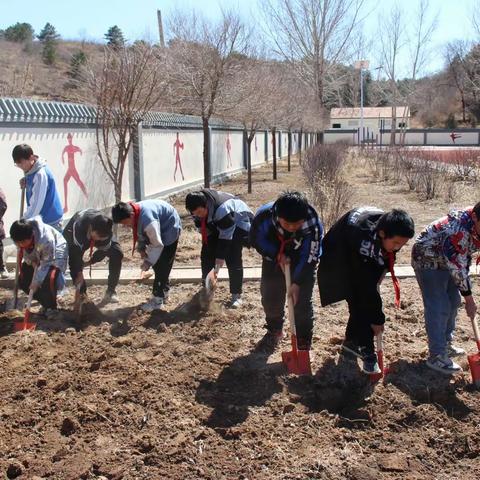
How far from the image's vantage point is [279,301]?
14.1 feet

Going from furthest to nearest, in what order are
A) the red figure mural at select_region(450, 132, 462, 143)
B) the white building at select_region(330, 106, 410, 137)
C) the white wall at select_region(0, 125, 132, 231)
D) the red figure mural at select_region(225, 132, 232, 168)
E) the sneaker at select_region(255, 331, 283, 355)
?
the white building at select_region(330, 106, 410, 137) → the red figure mural at select_region(450, 132, 462, 143) → the red figure mural at select_region(225, 132, 232, 168) → the white wall at select_region(0, 125, 132, 231) → the sneaker at select_region(255, 331, 283, 355)

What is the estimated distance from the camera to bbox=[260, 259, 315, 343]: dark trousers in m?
3.98

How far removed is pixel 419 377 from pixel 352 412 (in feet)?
2.11

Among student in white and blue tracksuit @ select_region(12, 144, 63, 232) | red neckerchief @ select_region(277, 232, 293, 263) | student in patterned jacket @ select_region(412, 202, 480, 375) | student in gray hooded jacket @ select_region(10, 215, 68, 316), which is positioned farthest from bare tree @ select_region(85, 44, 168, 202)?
student in patterned jacket @ select_region(412, 202, 480, 375)

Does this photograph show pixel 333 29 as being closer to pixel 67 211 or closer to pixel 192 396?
pixel 67 211

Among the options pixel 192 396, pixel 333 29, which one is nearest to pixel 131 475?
pixel 192 396

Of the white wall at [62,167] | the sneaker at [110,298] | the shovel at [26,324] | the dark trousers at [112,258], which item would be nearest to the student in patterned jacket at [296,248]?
the dark trousers at [112,258]

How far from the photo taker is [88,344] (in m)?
4.33

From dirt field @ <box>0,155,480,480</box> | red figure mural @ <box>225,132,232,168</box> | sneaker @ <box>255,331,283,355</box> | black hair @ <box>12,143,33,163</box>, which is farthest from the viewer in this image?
red figure mural @ <box>225,132,232,168</box>

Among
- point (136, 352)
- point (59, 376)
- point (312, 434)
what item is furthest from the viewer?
point (136, 352)

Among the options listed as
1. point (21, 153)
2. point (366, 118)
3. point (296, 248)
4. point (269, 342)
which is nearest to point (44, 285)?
point (21, 153)

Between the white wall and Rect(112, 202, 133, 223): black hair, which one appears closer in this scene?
Rect(112, 202, 133, 223): black hair

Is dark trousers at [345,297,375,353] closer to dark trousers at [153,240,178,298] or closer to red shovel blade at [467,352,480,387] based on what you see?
red shovel blade at [467,352,480,387]

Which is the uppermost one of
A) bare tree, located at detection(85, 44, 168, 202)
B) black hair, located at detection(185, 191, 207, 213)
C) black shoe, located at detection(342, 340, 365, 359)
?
bare tree, located at detection(85, 44, 168, 202)
